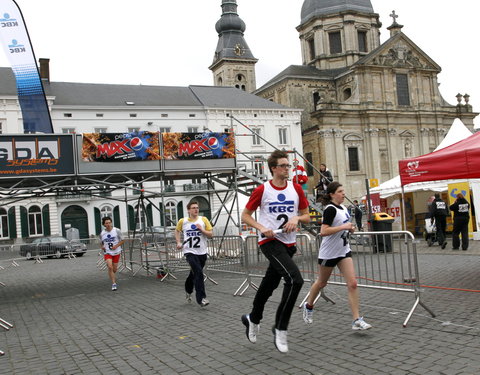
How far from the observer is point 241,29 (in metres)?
89.9

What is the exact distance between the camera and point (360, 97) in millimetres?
62719

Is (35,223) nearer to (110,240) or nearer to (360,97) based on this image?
(110,240)

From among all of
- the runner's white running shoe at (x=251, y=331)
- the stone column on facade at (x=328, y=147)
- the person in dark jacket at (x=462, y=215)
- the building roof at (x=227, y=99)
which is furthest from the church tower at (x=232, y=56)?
the runner's white running shoe at (x=251, y=331)

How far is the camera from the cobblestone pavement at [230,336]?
209 inches

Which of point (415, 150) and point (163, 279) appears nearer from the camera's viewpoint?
point (163, 279)

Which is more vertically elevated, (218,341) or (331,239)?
(331,239)

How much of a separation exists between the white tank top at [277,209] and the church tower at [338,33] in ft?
224

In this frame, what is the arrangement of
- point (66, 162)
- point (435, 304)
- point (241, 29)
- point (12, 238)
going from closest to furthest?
point (435, 304) < point (66, 162) < point (12, 238) < point (241, 29)

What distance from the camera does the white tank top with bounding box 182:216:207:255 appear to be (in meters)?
9.59

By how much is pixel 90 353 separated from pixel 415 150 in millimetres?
63951

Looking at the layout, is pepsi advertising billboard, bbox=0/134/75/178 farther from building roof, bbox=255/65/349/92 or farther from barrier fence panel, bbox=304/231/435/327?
building roof, bbox=255/65/349/92

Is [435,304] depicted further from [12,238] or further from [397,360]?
[12,238]

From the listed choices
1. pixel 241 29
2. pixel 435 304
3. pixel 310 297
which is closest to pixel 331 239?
pixel 310 297

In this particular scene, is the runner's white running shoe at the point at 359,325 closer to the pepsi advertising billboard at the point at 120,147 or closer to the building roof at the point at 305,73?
the pepsi advertising billboard at the point at 120,147
